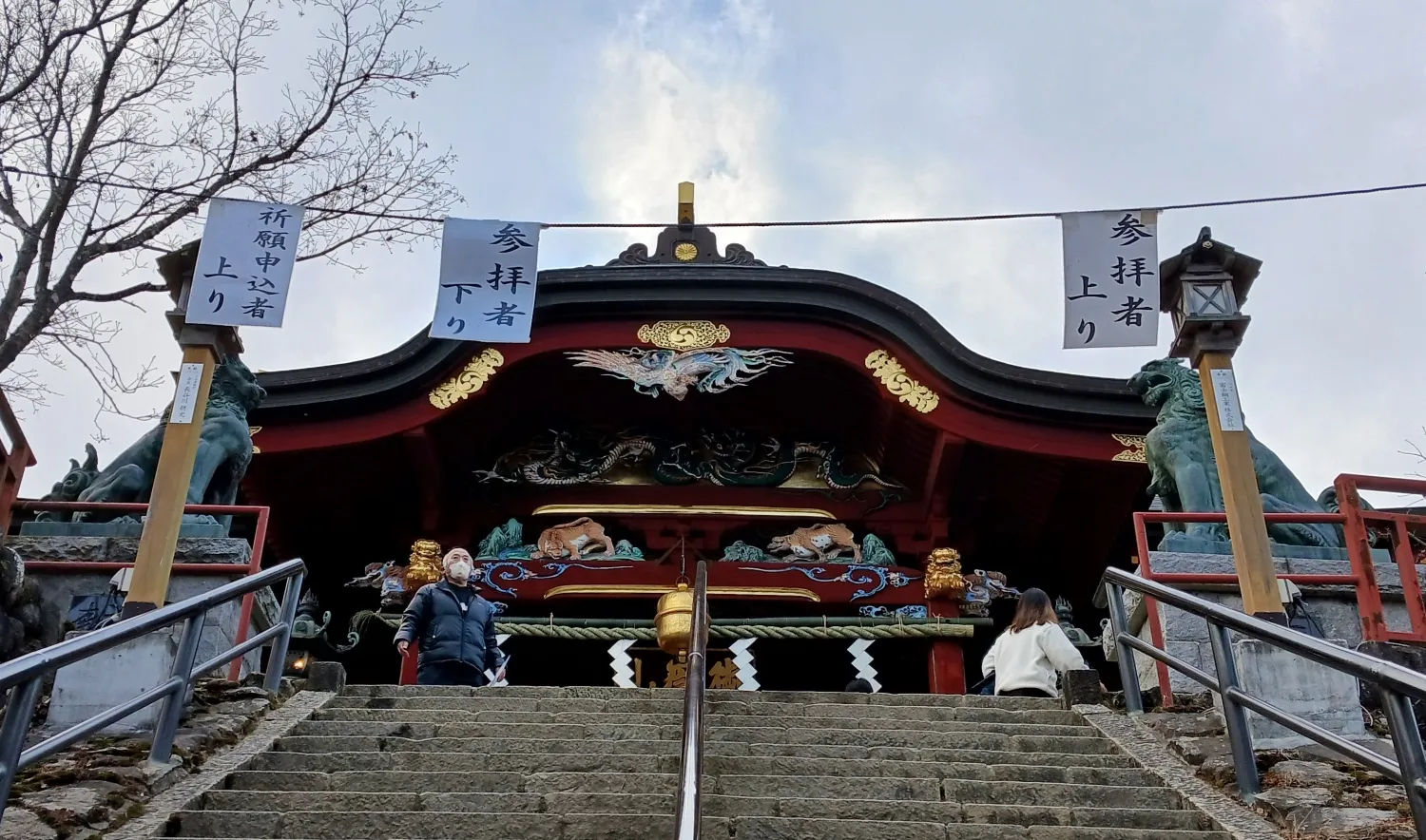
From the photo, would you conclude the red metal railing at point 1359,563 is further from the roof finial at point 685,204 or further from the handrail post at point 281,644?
the roof finial at point 685,204

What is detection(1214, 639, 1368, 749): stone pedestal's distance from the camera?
675 centimetres

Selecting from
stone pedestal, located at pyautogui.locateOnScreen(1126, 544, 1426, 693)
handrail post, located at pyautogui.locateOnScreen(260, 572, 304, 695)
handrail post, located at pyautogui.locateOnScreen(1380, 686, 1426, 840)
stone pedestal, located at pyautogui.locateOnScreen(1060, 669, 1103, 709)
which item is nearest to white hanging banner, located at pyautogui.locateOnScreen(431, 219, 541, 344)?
handrail post, located at pyautogui.locateOnScreen(260, 572, 304, 695)

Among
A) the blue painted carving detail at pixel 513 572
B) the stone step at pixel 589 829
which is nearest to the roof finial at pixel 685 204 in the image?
the blue painted carving detail at pixel 513 572

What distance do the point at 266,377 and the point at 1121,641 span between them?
8382 mm

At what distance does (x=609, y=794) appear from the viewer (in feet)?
16.8

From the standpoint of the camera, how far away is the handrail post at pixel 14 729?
14.0 feet

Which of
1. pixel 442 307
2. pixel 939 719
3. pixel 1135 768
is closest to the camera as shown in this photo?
pixel 1135 768

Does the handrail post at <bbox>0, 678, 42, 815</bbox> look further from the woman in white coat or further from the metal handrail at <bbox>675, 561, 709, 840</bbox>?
the woman in white coat

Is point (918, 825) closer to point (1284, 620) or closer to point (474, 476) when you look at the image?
point (1284, 620)

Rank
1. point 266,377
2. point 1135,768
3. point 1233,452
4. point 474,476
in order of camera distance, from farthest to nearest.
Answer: point 474,476 < point 266,377 < point 1233,452 < point 1135,768

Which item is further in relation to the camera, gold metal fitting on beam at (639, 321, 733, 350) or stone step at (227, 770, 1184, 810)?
gold metal fitting on beam at (639, 321, 733, 350)

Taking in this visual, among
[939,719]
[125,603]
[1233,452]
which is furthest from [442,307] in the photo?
[1233,452]

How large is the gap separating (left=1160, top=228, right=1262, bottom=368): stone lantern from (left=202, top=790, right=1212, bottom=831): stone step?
3.34 meters

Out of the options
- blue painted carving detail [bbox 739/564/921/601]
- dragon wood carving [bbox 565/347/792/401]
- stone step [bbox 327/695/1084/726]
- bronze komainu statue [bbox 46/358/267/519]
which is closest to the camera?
stone step [bbox 327/695/1084/726]
